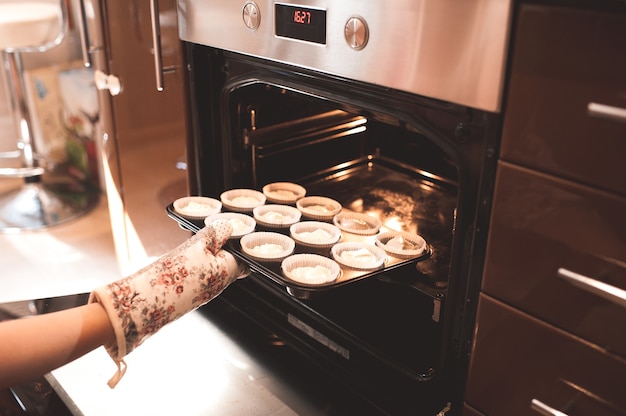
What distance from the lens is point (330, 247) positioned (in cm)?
95

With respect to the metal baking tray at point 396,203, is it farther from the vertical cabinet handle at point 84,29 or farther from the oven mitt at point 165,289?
the vertical cabinet handle at point 84,29

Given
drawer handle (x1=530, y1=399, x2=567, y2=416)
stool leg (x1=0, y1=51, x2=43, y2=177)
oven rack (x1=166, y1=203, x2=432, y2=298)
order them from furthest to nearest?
stool leg (x1=0, y1=51, x2=43, y2=177), oven rack (x1=166, y1=203, x2=432, y2=298), drawer handle (x1=530, y1=399, x2=567, y2=416)

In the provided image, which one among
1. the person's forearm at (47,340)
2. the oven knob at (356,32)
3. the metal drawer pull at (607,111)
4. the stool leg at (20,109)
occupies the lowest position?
the stool leg at (20,109)

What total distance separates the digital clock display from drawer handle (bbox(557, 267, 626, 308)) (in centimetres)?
43

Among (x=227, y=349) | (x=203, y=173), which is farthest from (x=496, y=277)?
(x=203, y=173)

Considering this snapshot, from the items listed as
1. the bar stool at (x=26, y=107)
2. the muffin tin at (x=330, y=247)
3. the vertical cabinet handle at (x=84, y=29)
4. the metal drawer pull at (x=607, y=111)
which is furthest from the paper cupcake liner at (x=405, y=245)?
the bar stool at (x=26, y=107)

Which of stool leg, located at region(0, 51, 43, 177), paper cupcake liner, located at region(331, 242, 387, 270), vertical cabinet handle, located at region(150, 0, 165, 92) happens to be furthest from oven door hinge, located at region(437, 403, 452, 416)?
stool leg, located at region(0, 51, 43, 177)

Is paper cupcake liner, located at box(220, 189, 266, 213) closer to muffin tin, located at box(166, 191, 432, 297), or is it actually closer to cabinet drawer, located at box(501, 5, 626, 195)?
muffin tin, located at box(166, 191, 432, 297)

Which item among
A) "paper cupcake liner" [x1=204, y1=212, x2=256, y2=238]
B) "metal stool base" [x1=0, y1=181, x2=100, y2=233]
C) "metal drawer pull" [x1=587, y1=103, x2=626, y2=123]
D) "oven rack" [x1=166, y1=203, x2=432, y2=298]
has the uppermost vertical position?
"metal drawer pull" [x1=587, y1=103, x2=626, y2=123]

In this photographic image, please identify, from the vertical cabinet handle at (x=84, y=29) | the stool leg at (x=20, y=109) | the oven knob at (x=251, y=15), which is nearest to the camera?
the oven knob at (x=251, y=15)

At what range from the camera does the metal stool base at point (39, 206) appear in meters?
2.48

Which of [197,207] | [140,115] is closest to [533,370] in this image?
[197,207]

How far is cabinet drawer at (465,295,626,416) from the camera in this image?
672mm

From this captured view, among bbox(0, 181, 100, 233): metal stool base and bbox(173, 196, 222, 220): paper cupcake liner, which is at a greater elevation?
bbox(173, 196, 222, 220): paper cupcake liner
